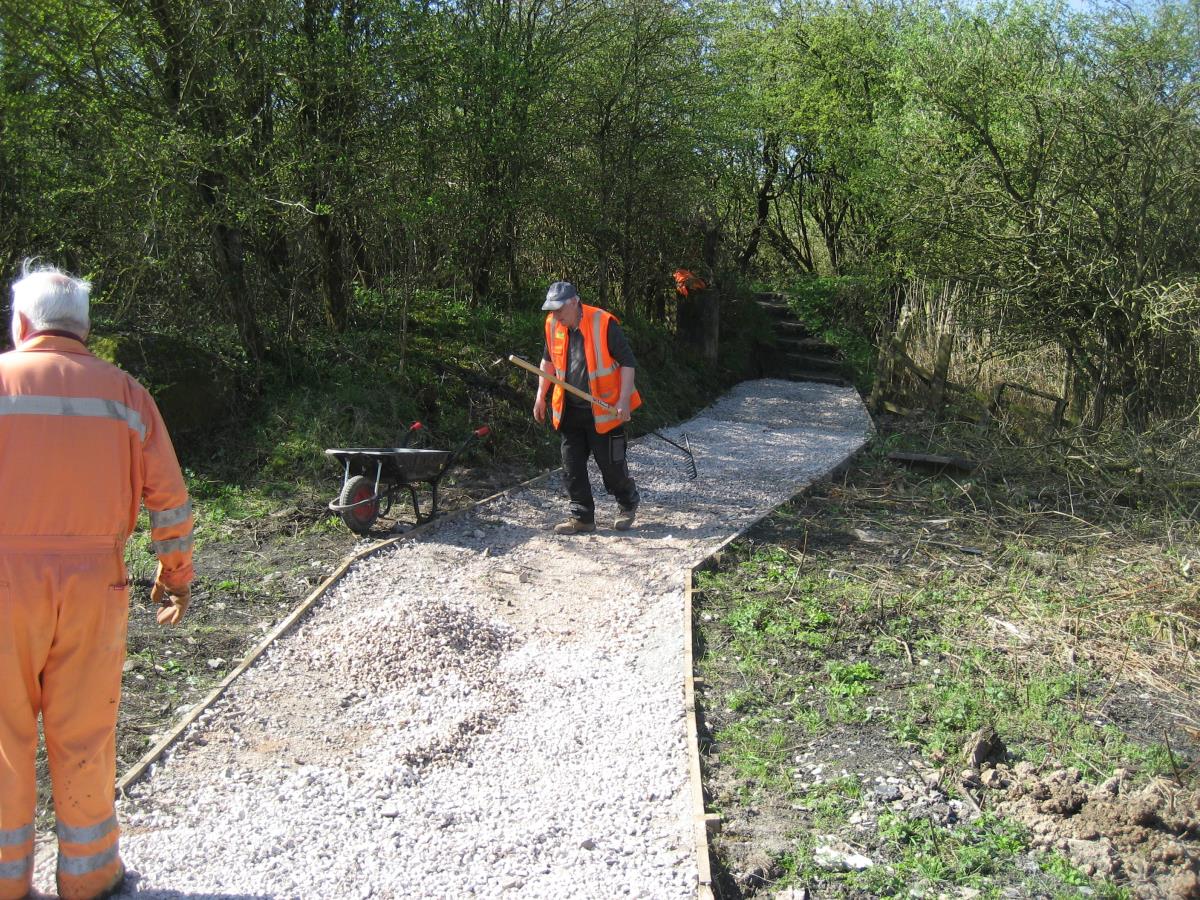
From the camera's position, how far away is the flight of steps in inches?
621

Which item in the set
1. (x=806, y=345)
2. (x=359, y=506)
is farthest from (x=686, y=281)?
(x=359, y=506)

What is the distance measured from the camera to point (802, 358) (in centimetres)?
1620

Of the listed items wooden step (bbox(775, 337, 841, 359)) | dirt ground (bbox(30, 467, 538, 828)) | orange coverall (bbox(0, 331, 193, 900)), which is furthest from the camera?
wooden step (bbox(775, 337, 841, 359))

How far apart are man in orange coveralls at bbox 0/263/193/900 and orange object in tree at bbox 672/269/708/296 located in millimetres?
11368

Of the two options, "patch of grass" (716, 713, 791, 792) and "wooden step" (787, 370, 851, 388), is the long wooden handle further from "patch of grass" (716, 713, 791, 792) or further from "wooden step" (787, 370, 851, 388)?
"wooden step" (787, 370, 851, 388)

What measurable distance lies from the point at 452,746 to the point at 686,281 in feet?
34.9

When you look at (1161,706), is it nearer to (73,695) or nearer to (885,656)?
(885,656)

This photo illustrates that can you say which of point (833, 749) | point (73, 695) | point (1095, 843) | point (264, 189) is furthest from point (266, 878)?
point (264, 189)

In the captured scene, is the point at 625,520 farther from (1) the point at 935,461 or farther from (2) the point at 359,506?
(1) the point at 935,461

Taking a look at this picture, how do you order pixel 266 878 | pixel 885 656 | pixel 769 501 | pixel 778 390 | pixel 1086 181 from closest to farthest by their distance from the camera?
pixel 266 878 < pixel 885 656 < pixel 769 501 < pixel 1086 181 < pixel 778 390

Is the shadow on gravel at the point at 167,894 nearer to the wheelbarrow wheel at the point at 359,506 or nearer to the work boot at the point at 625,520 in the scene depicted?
the wheelbarrow wheel at the point at 359,506

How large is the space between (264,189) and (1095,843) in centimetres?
751

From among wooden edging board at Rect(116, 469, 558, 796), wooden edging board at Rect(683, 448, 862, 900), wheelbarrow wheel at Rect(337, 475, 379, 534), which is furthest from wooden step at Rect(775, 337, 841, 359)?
wheelbarrow wheel at Rect(337, 475, 379, 534)

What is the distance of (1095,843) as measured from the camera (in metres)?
3.56
